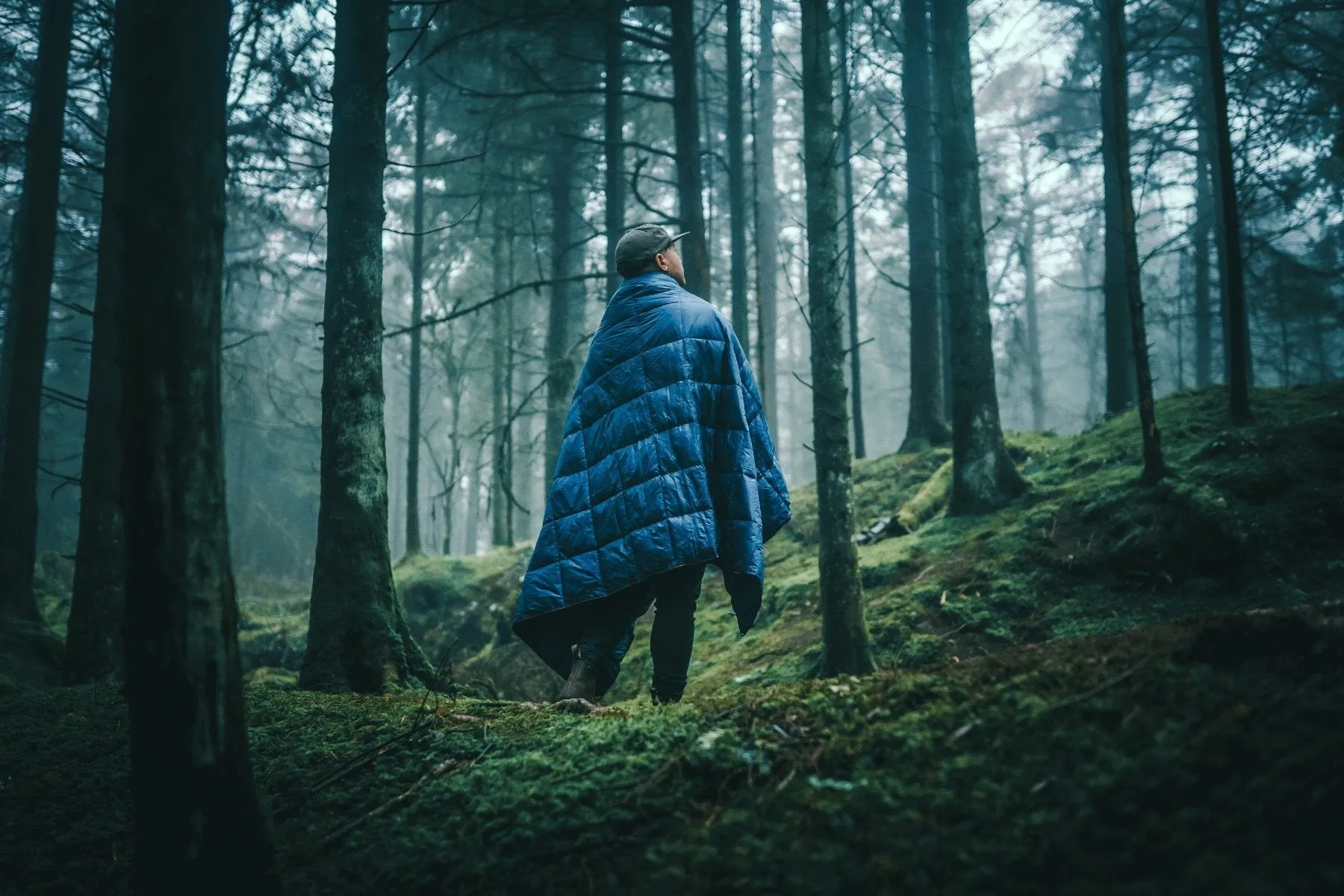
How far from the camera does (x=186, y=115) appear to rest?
207 centimetres

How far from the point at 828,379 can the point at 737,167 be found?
7.09 m

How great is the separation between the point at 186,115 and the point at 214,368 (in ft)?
2.29

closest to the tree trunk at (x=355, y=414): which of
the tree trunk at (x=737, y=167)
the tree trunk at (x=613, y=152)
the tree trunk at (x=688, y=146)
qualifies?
the tree trunk at (x=688, y=146)

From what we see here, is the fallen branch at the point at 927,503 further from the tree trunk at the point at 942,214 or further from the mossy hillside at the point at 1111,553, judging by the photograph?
the tree trunk at the point at 942,214

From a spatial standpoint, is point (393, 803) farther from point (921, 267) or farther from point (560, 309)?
point (560, 309)

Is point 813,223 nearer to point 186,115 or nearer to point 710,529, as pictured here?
point 710,529

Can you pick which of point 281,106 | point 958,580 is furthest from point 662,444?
point 281,106

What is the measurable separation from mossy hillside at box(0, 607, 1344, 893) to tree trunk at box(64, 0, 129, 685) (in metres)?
4.41

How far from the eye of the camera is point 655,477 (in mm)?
3543

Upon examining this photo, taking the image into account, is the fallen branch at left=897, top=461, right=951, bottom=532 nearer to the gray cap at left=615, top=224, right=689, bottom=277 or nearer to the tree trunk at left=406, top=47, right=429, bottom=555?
the gray cap at left=615, top=224, right=689, bottom=277

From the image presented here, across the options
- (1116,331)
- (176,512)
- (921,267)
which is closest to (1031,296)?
(1116,331)

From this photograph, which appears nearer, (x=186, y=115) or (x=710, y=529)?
(x=186, y=115)

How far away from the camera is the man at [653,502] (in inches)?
139

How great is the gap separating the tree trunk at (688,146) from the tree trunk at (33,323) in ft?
24.4
